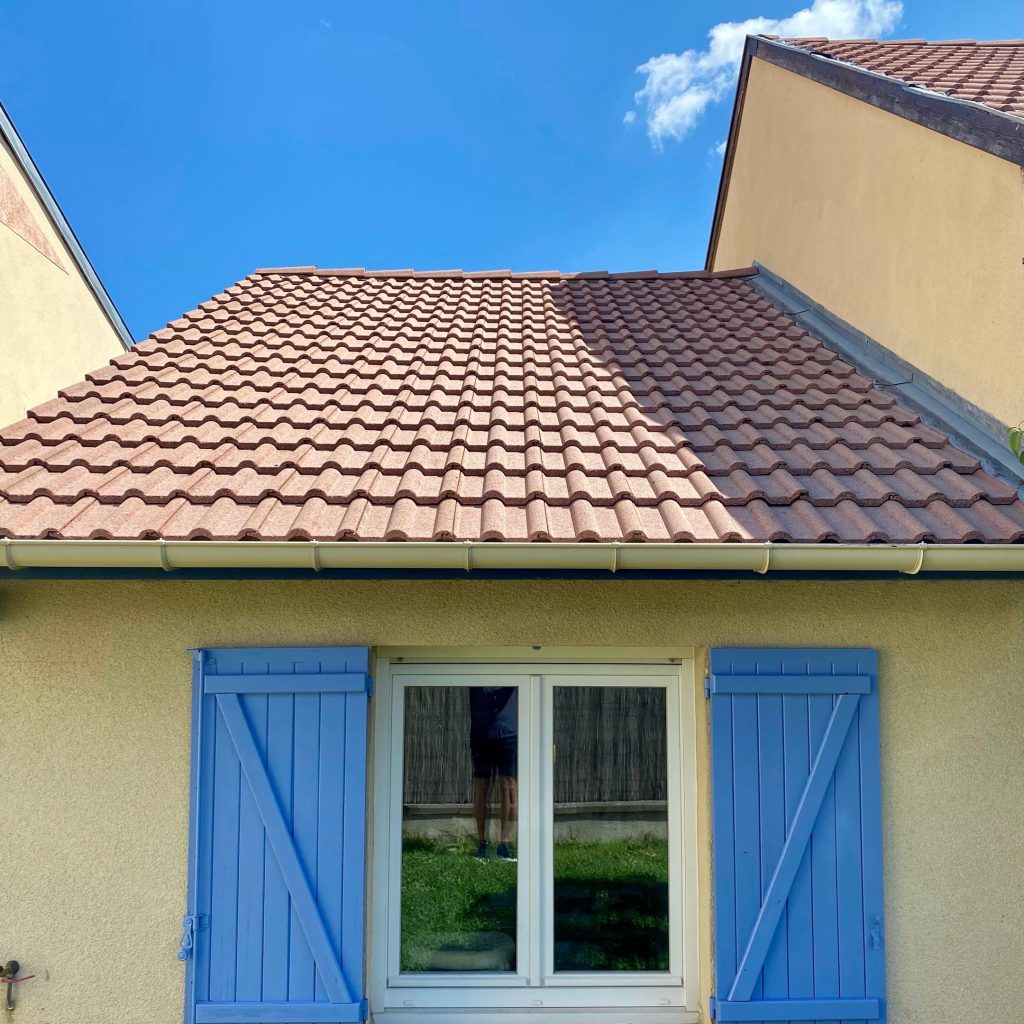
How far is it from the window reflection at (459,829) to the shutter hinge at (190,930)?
914mm

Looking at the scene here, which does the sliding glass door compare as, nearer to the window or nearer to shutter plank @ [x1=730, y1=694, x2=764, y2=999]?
the window

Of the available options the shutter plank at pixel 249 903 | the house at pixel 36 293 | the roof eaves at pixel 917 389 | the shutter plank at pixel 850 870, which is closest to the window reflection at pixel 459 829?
the shutter plank at pixel 249 903

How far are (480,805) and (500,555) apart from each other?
1.47 m

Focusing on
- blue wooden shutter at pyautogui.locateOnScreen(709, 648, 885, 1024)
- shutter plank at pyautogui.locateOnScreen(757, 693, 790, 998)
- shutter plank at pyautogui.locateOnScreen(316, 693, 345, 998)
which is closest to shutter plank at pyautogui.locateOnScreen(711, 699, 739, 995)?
blue wooden shutter at pyautogui.locateOnScreen(709, 648, 885, 1024)

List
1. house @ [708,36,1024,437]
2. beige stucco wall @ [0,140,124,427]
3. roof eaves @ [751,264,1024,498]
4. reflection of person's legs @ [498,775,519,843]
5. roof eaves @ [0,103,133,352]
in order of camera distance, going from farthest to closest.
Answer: roof eaves @ [0,103,133,352], beige stucco wall @ [0,140,124,427], house @ [708,36,1024,437], roof eaves @ [751,264,1024,498], reflection of person's legs @ [498,775,519,843]

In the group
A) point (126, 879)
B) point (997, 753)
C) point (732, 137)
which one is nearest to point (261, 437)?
point (126, 879)

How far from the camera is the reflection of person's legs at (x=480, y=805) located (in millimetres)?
3768

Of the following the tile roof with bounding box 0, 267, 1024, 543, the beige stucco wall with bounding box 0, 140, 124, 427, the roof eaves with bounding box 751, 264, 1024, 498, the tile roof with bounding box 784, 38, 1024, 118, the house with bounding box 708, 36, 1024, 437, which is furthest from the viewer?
the beige stucco wall with bounding box 0, 140, 124, 427

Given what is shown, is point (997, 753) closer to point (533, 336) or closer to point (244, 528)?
point (244, 528)

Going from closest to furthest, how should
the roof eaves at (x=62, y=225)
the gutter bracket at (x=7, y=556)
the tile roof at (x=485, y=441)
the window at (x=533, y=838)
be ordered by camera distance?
1. the gutter bracket at (x=7, y=556)
2. the tile roof at (x=485, y=441)
3. the window at (x=533, y=838)
4. the roof eaves at (x=62, y=225)

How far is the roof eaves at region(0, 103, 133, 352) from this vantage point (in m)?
5.84

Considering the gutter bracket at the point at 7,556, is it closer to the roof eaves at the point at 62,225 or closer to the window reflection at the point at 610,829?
the window reflection at the point at 610,829

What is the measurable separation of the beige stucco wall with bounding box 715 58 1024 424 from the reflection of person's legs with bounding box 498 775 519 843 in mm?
3158

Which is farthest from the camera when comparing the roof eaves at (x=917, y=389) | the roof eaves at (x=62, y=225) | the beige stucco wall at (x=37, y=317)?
the roof eaves at (x=62, y=225)
